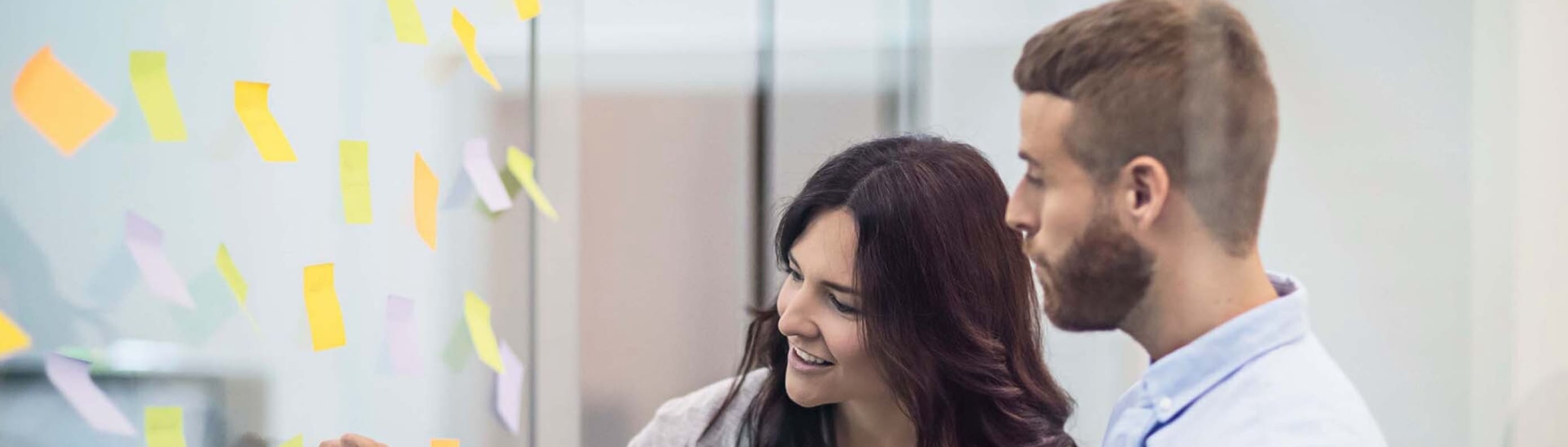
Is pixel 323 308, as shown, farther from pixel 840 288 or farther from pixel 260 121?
pixel 840 288

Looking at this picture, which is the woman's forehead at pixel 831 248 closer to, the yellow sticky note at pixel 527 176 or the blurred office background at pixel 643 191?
the blurred office background at pixel 643 191

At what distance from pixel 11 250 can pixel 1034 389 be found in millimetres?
760

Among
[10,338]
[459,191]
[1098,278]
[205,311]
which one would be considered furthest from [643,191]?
[1098,278]

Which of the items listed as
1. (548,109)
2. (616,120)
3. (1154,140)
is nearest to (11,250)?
(548,109)

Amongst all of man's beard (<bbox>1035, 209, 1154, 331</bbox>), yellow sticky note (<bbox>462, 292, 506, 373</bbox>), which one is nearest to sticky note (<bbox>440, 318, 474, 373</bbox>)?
yellow sticky note (<bbox>462, 292, 506, 373</bbox>)

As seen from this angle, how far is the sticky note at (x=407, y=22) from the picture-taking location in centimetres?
106

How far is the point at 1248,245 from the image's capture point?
2.26 ft

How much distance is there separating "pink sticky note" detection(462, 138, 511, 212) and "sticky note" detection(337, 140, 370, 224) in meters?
0.11

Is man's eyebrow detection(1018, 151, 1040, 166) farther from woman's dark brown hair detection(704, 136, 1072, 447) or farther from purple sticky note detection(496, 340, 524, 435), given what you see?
purple sticky note detection(496, 340, 524, 435)

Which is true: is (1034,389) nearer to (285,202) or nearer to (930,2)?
(930,2)

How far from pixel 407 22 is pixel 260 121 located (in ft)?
0.55

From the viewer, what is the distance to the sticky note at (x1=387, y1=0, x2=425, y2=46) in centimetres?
106

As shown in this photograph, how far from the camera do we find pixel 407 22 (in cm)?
108

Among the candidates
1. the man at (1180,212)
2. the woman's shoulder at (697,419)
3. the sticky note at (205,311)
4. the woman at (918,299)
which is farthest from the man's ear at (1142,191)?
the sticky note at (205,311)
